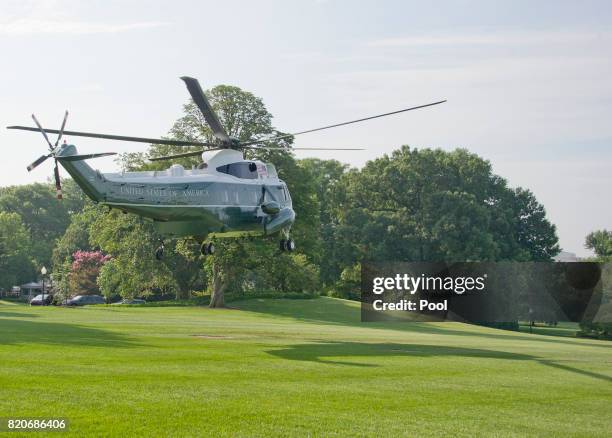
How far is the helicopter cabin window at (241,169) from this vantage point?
43094 mm

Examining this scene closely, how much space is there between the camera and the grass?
18.4 m

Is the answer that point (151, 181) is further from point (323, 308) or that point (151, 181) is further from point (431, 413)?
point (323, 308)

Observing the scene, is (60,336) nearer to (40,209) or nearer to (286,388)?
(286,388)

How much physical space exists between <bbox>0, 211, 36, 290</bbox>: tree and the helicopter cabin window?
337 feet

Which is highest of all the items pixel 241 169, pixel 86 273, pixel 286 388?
pixel 241 169

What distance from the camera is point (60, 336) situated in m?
34.8

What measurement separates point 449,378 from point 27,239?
13515 cm

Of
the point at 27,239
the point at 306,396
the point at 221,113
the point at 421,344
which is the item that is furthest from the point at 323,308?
the point at 27,239

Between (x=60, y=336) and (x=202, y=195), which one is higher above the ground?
(x=202, y=195)

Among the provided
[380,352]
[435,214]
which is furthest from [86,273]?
[380,352]

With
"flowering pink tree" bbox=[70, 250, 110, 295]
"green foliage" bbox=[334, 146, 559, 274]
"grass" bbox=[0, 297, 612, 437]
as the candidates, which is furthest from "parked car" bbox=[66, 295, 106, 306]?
"grass" bbox=[0, 297, 612, 437]

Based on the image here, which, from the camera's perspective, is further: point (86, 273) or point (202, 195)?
point (86, 273)

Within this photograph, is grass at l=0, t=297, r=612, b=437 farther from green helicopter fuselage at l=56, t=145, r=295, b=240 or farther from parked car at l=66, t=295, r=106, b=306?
parked car at l=66, t=295, r=106, b=306

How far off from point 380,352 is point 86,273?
312 feet
